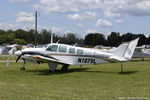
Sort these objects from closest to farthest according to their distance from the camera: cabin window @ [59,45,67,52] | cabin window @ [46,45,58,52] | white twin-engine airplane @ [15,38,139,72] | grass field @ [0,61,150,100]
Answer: grass field @ [0,61,150,100], white twin-engine airplane @ [15,38,139,72], cabin window @ [46,45,58,52], cabin window @ [59,45,67,52]

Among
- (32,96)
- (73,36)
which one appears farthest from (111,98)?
(73,36)

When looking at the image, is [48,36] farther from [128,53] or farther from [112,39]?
[128,53]

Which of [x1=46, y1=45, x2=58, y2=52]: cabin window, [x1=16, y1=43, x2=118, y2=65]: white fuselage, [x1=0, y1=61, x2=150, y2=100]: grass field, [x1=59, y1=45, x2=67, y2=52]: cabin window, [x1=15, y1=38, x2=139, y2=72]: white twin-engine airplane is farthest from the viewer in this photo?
[x1=59, y1=45, x2=67, y2=52]: cabin window

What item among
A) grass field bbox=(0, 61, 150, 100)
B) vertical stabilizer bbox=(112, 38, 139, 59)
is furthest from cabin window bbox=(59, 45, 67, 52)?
vertical stabilizer bbox=(112, 38, 139, 59)

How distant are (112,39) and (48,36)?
3517cm

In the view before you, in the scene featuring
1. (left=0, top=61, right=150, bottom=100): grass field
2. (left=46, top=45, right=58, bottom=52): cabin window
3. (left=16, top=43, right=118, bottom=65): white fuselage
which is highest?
(left=46, top=45, right=58, bottom=52): cabin window

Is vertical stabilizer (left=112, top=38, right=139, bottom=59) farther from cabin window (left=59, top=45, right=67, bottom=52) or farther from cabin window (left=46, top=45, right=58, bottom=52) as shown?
cabin window (left=46, top=45, right=58, bottom=52)

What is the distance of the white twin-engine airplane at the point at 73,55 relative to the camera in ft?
51.3

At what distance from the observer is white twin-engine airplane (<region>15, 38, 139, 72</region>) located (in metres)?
15.6

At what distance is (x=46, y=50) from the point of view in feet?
54.3

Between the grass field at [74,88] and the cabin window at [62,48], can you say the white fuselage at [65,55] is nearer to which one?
the cabin window at [62,48]

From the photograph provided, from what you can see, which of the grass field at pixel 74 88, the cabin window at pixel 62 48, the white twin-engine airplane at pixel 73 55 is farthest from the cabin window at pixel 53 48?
the grass field at pixel 74 88

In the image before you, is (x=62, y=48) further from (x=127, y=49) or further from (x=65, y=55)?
(x=127, y=49)

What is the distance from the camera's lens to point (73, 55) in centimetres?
1683
